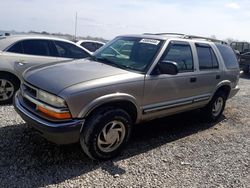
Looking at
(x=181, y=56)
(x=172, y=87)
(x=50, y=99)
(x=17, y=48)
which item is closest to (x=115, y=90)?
(x=50, y=99)

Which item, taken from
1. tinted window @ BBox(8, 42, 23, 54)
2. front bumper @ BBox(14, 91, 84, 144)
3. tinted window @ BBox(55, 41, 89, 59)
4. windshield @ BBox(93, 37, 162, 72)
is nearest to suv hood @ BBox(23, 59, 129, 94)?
windshield @ BBox(93, 37, 162, 72)

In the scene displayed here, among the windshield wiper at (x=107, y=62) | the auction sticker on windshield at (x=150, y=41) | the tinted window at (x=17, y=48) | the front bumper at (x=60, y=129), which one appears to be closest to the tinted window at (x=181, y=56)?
the auction sticker on windshield at (x=150, y=41)

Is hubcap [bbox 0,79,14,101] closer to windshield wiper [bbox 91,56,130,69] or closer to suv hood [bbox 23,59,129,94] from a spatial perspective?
suv hood [bbox 23,59,129,94]

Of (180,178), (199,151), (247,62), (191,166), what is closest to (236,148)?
(199,151)

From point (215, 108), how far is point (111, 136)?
125 inches

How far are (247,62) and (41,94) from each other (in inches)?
618

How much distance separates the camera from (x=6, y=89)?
629cm

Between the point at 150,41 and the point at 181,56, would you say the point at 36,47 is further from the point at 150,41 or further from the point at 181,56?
the point at 181,56

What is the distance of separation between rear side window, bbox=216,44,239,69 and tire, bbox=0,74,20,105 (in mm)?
4450

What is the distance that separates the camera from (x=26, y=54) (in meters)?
6.49

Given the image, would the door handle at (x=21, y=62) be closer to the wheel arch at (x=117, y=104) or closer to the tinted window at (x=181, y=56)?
the wheel arch at (x=117, y=104)

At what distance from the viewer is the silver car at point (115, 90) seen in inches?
141

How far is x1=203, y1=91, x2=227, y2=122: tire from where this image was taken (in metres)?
6.14

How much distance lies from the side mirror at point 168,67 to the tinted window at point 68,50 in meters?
3.35
